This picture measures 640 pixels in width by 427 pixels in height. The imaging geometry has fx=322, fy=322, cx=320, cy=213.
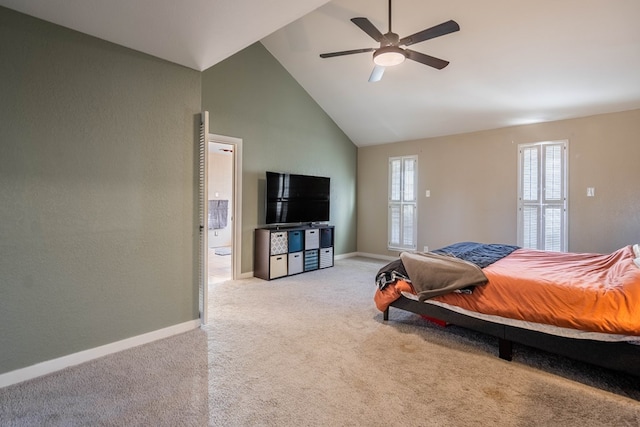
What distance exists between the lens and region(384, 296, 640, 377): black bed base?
1.98m

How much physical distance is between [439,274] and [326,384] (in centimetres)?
131

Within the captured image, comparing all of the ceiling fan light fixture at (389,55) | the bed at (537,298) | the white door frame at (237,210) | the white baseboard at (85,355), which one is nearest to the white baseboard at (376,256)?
the white door frame at (237,210)

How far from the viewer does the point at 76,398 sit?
1.94 m

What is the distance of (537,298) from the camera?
229 centimetres

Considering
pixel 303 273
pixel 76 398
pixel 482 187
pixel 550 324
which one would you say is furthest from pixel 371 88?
pixel 76 398

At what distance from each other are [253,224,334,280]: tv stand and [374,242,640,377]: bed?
6.93 ft

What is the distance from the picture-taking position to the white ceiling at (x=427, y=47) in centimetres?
216

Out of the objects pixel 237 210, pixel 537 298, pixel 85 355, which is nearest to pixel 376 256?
pixel 237 210

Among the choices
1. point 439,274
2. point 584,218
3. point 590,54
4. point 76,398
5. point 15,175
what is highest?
point 590,54

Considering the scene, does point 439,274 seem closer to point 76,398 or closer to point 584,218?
point 76,398

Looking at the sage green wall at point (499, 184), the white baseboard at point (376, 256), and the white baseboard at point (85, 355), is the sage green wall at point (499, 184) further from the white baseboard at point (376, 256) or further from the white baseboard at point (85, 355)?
the white baseboard at point (85, 355)

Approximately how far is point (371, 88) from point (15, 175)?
14.5 ft

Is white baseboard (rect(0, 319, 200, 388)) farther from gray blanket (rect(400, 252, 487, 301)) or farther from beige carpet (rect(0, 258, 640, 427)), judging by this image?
gray blanket (rect(400, 252, 487, 301))

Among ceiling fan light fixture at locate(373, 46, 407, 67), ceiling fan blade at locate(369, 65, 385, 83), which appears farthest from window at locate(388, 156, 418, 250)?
ceiling fan light fixture at locate(373, 46, 407, 67)
